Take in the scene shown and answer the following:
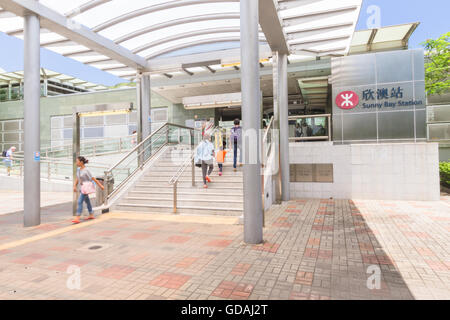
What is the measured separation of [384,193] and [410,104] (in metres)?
3.52

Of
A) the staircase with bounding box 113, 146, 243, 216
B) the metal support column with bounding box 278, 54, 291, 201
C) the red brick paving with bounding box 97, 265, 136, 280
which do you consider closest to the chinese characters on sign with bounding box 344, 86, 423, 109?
the metal support column with bounding box 278, 54, 291, 201

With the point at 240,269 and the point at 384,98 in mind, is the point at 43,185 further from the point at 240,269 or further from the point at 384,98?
the point at 384,98

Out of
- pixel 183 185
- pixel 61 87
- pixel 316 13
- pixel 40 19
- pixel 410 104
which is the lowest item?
pixel 183 185

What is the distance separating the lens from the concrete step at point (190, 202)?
7.46m

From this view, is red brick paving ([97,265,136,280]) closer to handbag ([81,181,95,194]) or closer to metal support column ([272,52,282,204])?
handbag ([81,181,95,194])

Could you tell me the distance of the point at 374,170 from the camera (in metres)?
10.0

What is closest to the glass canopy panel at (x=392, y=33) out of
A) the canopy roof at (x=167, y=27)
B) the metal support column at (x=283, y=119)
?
the canopy roof at (x=167, y=27)

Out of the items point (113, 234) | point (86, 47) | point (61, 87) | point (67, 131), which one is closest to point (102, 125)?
point (67, 131)

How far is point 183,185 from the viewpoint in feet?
29.5

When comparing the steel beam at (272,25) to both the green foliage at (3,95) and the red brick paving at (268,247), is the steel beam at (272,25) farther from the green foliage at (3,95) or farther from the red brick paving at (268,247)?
the green foliage at (3,95)

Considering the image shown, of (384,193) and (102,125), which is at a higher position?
(102,125)

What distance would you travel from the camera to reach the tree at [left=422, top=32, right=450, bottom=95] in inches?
613

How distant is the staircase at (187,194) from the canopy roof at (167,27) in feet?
13.4
